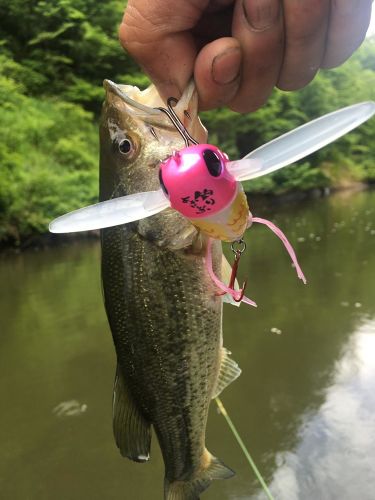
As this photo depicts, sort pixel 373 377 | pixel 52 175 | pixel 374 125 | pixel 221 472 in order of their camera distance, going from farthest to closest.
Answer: pixel 374 125
pixel 52 175
pixel 373 377
pixel 221 472

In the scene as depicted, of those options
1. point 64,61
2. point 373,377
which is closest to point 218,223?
point 373,377

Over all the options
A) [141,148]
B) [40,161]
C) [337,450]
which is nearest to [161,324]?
[141,148]

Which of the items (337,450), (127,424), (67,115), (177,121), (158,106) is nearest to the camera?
(177,121)

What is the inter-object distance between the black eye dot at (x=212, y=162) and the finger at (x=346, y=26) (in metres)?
0.51

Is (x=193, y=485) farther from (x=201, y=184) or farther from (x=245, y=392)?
(x=245, y=392)

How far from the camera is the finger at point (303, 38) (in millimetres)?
1080

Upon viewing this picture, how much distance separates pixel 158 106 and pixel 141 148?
0.12m

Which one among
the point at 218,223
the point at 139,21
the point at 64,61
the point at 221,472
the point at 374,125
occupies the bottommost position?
the point at 374,125

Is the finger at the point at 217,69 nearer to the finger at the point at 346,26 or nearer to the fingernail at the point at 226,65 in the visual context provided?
the fingernail at the point at 226,65

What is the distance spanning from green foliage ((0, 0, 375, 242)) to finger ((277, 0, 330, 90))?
9.65 meters

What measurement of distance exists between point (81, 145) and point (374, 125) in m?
17.0

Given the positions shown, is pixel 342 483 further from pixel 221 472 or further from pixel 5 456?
pixel 5 456

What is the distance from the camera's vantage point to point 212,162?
2.77 feet

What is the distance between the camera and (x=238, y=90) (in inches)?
49.5
